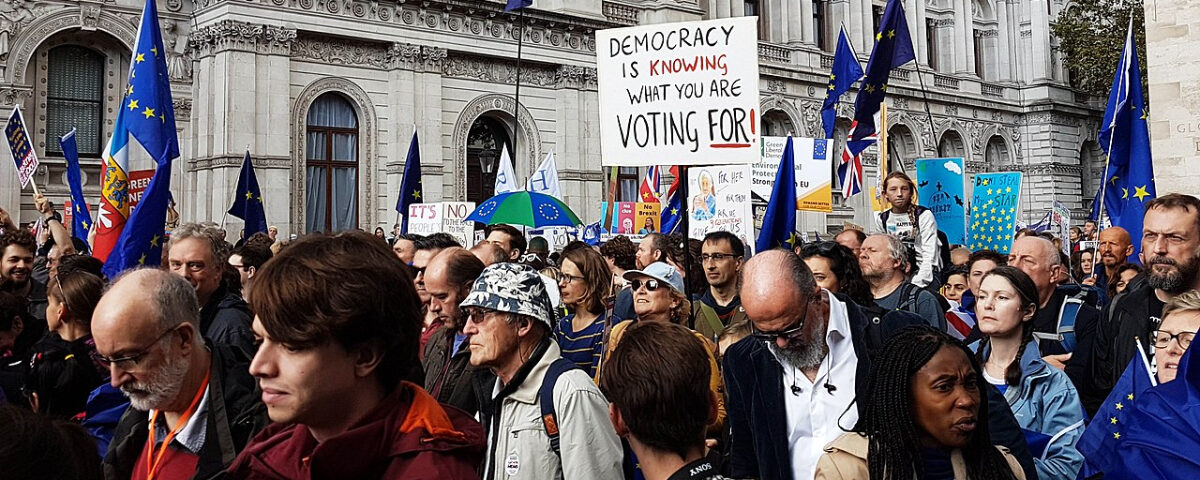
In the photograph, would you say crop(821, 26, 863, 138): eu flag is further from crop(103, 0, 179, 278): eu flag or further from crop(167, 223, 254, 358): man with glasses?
crop(167, 223, 254, 358): man with glasses

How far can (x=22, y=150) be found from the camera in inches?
555

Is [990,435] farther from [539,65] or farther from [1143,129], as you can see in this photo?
[539,65]

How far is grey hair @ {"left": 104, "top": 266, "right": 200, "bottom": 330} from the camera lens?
3.21 m

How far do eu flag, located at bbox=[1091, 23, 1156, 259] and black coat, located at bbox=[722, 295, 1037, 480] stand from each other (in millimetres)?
6435

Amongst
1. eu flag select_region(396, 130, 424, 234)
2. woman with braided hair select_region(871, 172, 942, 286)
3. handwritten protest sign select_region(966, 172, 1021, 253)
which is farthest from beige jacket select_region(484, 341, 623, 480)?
eu flag select_region(396, 130, 424, 234)

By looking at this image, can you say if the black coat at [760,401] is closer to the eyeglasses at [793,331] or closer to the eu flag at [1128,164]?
the eyeglasses at [793,331]

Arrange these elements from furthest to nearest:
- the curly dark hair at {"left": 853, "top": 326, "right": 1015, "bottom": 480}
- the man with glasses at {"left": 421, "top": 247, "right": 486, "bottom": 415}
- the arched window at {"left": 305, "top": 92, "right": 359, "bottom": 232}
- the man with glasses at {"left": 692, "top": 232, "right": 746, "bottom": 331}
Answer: the arched window at {"left": 305, "top": 92, "right": 359, "bottom": 232} → the man with glasses at {"left": 692, "top": 232, "right": 746, "bottom": 331} → the man with glasses at {"left": 421, "top": 247, "right": 486, "bottom": 415} → the curly dark hair at {"left": 853, "top": 326, "right": 1015, "bottom": 480}

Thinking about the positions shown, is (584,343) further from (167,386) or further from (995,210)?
(995,210)

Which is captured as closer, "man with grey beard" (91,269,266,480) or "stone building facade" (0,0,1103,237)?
"man with grey beard" (91,269,266,480)

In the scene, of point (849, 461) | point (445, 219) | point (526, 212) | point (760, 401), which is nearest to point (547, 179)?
point (445, 219)

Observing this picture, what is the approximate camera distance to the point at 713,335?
6.64 m

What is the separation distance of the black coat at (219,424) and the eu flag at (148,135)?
15.5 ft

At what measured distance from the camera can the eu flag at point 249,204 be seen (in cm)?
1684

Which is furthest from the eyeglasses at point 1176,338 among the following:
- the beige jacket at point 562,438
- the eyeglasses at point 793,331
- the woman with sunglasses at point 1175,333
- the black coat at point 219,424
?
the black coat at point 219,424
